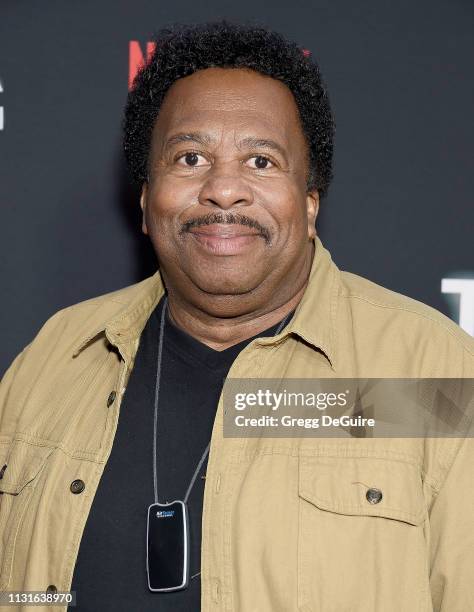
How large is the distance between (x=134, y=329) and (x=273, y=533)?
556 millimetres

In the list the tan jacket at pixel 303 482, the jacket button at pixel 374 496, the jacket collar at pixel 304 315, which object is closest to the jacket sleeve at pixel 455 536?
the tan jacket at pixel 303 482

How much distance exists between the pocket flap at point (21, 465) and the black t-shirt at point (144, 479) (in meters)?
0.18

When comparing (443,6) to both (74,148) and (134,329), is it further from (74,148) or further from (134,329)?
(134,329)

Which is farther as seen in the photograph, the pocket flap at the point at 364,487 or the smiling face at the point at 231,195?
the smiling face at the point at 231,195

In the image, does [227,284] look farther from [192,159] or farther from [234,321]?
[192,159]

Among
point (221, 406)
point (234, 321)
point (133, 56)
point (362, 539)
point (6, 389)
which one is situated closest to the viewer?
point (362, 539)

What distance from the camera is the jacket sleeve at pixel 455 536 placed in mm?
1341

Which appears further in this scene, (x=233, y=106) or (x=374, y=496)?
(x=233, y=106)

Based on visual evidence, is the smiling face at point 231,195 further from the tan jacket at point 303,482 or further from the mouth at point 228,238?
the tan jacket at point 303,482

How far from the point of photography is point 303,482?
4.52ft

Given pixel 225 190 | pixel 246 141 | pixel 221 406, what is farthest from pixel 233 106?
pixel 221 406

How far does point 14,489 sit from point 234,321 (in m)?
0.56

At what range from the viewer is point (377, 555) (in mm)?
1330

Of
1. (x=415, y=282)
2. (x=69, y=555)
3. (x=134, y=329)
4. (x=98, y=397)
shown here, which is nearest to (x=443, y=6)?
(x=415, y=282)
